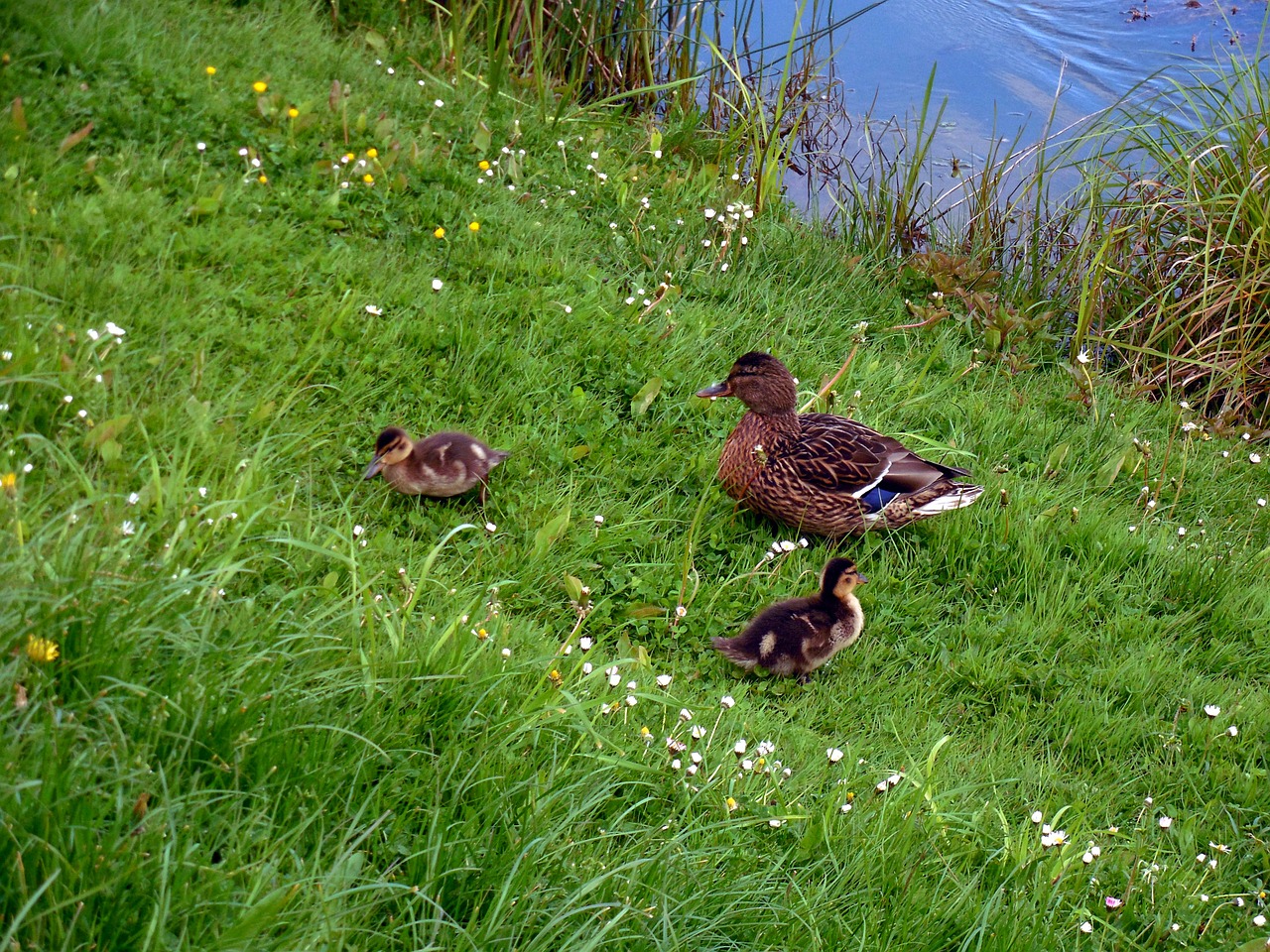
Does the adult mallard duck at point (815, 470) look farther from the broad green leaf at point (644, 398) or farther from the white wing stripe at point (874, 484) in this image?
the broad green leaf at point (644, 398)

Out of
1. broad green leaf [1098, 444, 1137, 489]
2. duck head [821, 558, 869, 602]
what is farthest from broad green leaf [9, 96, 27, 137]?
broad green leaf [1098, 444, 1137, 489]

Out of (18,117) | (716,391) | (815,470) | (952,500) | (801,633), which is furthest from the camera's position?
(716,391)

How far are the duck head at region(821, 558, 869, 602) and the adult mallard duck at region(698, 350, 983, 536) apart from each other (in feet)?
1.88

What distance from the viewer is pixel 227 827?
236 cm

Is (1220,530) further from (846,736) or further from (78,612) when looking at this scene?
(78,612)

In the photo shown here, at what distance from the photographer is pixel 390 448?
4.07 meters

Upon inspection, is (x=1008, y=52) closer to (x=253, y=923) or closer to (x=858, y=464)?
(x=858, y=464)

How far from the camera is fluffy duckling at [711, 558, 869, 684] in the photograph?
404cm

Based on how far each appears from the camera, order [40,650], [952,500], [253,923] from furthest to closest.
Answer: [952,500] → [40,650] → [253,923]

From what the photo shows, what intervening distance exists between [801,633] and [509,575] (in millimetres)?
1086

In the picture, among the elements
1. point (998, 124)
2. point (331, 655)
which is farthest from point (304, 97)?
point (998, 124)

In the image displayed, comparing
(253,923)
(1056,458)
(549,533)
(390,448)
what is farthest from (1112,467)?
(253,923)

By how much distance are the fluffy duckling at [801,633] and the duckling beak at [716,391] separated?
3.78ft

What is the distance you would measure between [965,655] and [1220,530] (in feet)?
6.77
